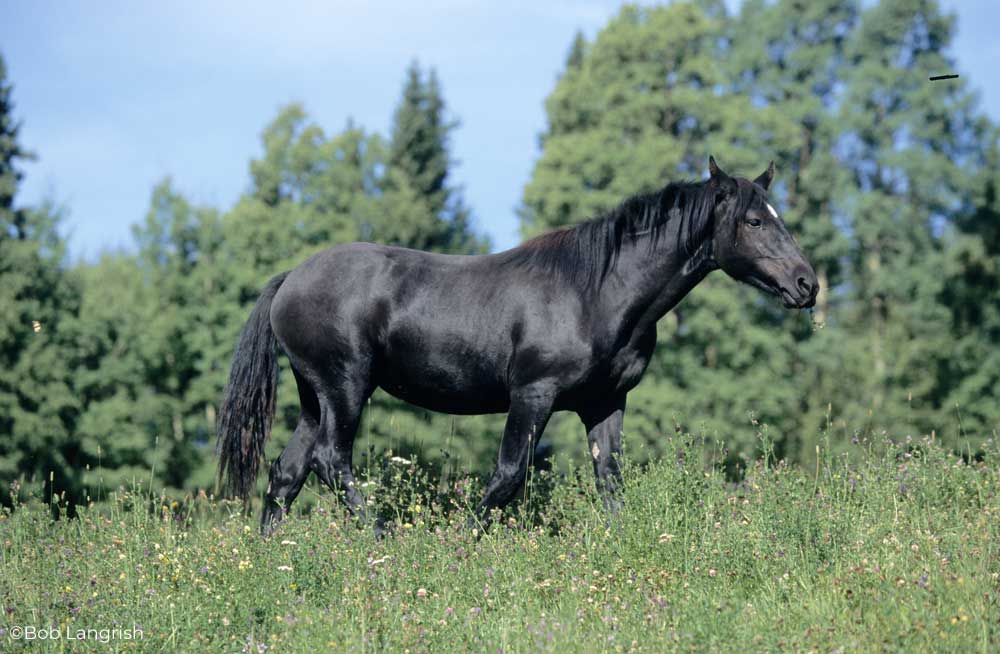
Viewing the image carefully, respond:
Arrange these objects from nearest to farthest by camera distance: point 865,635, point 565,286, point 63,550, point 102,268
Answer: point 865,635 → point 63,550 → point 565,286 → point 102,268

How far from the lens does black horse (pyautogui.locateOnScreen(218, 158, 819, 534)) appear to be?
7.52 m

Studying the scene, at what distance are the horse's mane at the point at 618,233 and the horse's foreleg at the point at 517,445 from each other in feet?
3.14

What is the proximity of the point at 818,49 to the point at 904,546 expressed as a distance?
97.2 feet

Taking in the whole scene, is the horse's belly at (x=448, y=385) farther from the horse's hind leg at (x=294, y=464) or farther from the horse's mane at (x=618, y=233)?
the horse's mane at (x=618, y=233)

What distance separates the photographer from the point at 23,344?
31.4 metres

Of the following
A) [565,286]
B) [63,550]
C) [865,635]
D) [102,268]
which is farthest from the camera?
[102,268]

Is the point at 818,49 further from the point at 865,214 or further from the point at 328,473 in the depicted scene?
the point at 328,473

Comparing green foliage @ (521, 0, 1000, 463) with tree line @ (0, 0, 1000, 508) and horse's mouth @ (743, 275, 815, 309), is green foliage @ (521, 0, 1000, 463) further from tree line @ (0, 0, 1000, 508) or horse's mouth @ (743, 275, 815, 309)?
horse's mouth @ (743, 275, 815, 309)

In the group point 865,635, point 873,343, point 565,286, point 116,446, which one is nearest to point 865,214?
point 873,343

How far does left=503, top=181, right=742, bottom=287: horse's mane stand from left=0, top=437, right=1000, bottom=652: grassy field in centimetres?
155

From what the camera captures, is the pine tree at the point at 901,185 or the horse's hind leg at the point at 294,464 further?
the pine tree at the point at 901,185

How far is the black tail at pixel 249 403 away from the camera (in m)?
8.34

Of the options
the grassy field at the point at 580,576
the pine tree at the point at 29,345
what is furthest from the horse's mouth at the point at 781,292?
the pine tree at the point at 29,345

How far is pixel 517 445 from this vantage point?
7.38m
